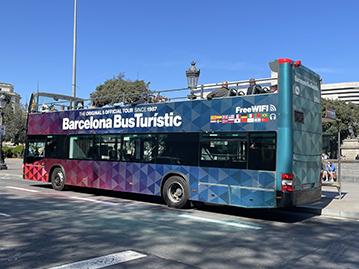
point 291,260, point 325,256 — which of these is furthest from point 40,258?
point 325,256

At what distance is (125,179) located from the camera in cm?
1170

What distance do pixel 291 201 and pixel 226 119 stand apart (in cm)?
269

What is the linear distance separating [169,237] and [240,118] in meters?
3.94

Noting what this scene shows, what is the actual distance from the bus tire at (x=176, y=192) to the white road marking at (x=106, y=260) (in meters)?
4.70

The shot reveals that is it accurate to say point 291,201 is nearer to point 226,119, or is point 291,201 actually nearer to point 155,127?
point 226,119

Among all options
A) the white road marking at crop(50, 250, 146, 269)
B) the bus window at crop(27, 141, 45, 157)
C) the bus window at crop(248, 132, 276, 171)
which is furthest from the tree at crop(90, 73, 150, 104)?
the white road marking at crop(50, 250, 146, 269)

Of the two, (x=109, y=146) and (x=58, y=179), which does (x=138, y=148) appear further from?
(x=58, y=179)

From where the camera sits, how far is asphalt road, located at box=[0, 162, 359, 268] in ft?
17.0

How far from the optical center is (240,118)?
9.21 m

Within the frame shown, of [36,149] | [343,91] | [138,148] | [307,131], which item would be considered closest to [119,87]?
[36,149]

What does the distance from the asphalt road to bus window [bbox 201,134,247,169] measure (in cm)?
142

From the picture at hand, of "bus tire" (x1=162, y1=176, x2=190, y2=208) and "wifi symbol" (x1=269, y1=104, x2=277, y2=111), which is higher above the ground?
"wifi symbol" (x1=269, y1=104, x2=277, y2=111)

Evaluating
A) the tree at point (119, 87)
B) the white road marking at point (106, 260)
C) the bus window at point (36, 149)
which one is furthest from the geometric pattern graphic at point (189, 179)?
the tree at point (119, 87)

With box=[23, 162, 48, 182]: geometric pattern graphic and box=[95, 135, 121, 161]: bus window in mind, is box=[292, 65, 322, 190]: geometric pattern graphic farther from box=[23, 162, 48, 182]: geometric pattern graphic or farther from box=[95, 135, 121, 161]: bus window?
box=[23, 162, 48, 182]: geometric pattern graphic
